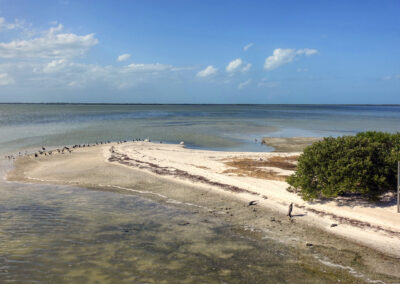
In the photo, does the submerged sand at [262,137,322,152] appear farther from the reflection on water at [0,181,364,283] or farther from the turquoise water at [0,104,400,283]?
the reflection on water at [0,181,364,283]

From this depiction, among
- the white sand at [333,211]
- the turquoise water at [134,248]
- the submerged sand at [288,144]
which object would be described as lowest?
the turquoise water at [134,248]

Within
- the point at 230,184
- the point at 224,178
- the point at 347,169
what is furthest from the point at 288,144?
the point at 347,169

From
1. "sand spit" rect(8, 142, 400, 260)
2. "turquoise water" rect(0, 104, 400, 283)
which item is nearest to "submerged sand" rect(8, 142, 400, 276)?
"sand spit" rect(8, 142, 400, 260)

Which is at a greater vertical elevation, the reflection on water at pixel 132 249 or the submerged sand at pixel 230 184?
the submerged sand at pixel 230 184

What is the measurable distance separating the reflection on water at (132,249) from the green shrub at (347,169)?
4511mm

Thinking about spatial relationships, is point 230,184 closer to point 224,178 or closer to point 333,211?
point 224,178

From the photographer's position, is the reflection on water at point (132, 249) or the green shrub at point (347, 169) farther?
the green shrub at point (347, 169)

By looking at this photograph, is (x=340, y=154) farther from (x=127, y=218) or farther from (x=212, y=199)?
(x=127, y=218)

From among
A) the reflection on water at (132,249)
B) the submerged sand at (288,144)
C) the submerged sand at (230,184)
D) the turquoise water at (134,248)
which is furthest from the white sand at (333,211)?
the submerged sand at (288,144)

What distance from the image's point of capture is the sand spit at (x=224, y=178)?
494 inches

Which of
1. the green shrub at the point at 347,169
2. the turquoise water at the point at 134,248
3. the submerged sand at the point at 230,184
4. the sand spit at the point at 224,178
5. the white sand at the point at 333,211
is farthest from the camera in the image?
the green shrub at the point at 347,169

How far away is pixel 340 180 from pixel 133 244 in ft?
30.3

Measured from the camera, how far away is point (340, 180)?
46.3 feet

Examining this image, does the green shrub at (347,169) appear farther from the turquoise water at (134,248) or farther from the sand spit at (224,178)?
the turquoise water at (134,248)
